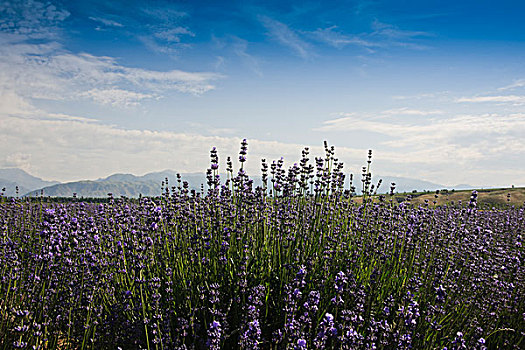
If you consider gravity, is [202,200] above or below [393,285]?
above

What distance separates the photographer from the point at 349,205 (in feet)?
21.0

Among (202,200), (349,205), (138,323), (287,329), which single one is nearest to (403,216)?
(349,205)

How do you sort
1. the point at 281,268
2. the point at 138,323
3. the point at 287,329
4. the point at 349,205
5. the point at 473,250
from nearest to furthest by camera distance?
1. the point at 287,329
2. the point at 138,323
3. the point at 281,268
4. the point at 473,250
5. the point at 349,205

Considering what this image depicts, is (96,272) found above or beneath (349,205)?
beneath

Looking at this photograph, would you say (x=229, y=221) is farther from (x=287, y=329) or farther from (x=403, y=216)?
(x=403, y=216)

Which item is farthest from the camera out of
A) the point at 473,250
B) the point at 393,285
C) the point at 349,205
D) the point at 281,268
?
the point at 349,205

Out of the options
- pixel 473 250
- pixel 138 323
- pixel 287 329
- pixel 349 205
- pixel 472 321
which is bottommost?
pixel 138 323

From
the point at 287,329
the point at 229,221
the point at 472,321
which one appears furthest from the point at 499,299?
the point at 229,221

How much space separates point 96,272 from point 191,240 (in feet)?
4.46

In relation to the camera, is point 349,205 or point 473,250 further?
point 349,205

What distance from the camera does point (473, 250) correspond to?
521 centimetres

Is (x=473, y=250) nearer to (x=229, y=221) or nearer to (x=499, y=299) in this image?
(x=499, y=299)

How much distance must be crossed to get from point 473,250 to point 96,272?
568 centimetres

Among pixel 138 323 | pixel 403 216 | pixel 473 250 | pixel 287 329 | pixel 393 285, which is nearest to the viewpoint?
pixel 287 329
